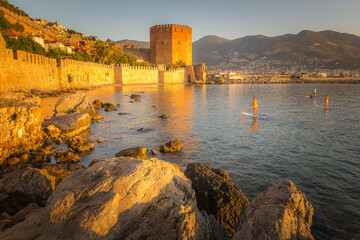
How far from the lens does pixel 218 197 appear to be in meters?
4.65

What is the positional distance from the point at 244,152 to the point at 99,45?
178 ft

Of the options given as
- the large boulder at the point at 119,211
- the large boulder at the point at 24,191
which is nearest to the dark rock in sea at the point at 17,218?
the large boulder at the point at 119,211

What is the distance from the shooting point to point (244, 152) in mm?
10062

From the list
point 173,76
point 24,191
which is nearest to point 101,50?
point 173,76

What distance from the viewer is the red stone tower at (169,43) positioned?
7681 centimetres

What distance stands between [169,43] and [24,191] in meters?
76.8

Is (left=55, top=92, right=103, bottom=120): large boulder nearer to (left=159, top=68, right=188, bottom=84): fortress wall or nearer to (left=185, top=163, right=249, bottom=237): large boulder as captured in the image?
(left=185, top=163, right=249, bottom=237): large boulder

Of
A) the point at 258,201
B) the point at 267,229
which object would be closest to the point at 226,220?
the point at 258,201

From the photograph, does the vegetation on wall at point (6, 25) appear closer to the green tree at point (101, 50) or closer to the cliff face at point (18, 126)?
the green tree at point (101, 50)

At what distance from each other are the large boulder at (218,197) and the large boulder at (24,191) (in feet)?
9.95

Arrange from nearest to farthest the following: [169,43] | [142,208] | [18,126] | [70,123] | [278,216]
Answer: [278,216]
[142,208]
[18,126]
[70,123]
[169,43]

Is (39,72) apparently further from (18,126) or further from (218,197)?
(218,197)

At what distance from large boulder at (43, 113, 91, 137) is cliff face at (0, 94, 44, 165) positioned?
2.44 m

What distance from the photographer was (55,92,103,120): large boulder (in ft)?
50.7
